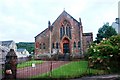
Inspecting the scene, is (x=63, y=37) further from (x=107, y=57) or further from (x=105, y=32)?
(x=107, y=57)

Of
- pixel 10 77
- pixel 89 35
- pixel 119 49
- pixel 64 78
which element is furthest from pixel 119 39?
pixel 89 35

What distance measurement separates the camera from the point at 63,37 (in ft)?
163

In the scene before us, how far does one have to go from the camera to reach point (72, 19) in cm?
5000

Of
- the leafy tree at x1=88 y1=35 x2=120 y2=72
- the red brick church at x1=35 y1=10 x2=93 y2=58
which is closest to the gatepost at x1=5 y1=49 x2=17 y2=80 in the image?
the leafy tree at x1=88 y1=35 x2=120 y2=72

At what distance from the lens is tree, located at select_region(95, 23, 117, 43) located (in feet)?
138

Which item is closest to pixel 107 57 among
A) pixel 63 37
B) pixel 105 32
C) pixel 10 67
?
pixel 10 67

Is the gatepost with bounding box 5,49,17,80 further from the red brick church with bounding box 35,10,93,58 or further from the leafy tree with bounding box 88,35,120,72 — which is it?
the red brick church with bounding box 35,10,93,58

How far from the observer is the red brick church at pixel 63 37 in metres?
49.1

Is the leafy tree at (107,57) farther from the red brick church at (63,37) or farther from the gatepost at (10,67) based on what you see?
the red brick church at (63,37)

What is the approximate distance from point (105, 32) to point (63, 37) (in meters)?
10.3

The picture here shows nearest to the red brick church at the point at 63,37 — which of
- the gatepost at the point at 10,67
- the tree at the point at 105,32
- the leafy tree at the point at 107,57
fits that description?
the tree at the point at 105,32

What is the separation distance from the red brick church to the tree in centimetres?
561

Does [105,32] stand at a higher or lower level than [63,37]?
higher

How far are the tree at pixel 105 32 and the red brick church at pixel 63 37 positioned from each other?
5611mm
